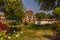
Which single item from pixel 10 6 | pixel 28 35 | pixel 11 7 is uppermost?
pixel 10 6

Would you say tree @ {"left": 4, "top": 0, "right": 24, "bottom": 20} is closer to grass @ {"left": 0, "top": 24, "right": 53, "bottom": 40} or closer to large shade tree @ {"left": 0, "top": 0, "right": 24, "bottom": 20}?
large shade tree @ {"left": 0, "top": 0, "right": 24, "bottom": 20}

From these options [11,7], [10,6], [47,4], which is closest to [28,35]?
[47,4]

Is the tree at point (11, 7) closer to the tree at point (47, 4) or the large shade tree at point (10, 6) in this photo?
the large shade tree at point (10, 6)

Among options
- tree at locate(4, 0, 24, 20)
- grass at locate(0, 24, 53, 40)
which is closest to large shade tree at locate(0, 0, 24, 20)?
tree at locate(4, 0, 24, 20)

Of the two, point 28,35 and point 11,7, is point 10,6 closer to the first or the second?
point 11,7

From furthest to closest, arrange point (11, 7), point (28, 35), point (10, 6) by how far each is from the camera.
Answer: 1. point (11, 7)
2. point (10, 6)
3. point (28, 35)

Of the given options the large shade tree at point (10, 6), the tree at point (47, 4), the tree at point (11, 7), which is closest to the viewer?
the tree at point (47, 4)

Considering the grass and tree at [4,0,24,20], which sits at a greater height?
tree at [4,0,24,20]

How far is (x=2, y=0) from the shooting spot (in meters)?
18.8

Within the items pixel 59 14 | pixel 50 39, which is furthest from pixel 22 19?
pixel 59 14

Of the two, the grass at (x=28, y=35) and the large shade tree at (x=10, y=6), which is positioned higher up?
the large shade tree at (x=10, y=6)

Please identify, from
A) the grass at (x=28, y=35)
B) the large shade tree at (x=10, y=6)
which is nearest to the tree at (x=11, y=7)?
the large shade tree at (x=10, y=6)

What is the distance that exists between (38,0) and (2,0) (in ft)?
14.4

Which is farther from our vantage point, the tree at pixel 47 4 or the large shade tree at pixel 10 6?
the large shade tree at pixel 10 6
